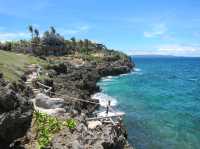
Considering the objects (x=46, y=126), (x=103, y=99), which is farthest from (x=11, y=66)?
(x=46, y=126)

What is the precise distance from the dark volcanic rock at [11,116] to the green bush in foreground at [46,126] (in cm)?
184

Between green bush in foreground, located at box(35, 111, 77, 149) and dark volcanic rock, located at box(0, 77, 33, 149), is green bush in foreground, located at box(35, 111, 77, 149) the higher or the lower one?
the lower one

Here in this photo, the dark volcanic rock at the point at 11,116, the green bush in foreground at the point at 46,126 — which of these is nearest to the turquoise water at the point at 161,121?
the green bush in foreground at the point at 46,126

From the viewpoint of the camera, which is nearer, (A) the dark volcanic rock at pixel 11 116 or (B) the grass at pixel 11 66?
(A) the dark volcanic rock at pixel 11 116

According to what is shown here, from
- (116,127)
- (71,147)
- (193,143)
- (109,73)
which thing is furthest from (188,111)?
(109,73)

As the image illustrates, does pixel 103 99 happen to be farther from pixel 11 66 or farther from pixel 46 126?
pixel 46 126

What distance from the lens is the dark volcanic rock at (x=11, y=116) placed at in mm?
13469

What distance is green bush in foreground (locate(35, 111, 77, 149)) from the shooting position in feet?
53.0

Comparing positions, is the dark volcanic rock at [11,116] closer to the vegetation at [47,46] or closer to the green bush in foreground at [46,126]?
the green bush in foreground at [46,126]

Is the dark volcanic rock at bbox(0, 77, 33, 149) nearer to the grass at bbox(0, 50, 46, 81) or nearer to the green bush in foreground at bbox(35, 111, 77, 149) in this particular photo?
the green bush in foreground at bbox(35, 111, 77, 149)

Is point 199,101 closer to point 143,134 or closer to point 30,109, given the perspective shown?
point 143,134

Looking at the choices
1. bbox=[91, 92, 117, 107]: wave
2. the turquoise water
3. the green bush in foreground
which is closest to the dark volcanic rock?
the green bush in foreground

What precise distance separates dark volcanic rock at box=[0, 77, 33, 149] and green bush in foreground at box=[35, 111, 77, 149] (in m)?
1.84

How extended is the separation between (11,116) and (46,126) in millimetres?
5322
